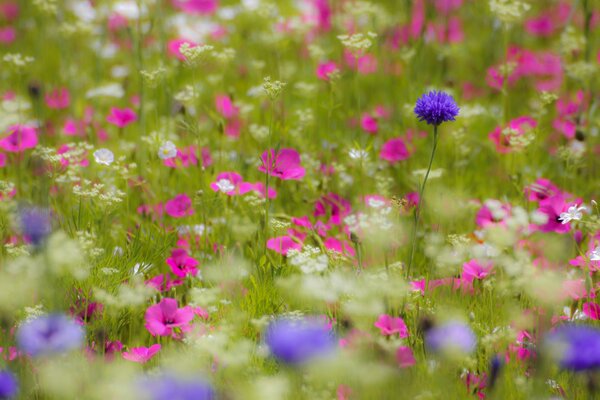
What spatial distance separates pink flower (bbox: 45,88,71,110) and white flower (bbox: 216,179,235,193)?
1.15 m

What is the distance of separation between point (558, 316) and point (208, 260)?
0.83 meters

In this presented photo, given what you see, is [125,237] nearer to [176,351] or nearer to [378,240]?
[176,351]

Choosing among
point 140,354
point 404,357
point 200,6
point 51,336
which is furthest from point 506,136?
point 200,6

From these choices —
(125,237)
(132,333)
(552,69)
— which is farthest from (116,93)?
(552,69)

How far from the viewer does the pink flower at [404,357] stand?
1.49 m

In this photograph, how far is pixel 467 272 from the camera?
5.82 ft

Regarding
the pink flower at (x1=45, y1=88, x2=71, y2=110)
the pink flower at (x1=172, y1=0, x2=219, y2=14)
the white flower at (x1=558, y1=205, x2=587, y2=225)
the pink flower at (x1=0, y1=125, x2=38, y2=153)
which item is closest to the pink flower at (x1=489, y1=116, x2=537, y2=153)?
the white flower at (x1=558, y1=205, x2=587, y2=225)

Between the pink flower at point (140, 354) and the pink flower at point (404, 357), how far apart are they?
0.47 metres

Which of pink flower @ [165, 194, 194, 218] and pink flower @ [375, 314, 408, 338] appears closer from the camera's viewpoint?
pink flower @ [375, 314, 408, 338]

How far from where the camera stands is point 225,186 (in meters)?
2.01

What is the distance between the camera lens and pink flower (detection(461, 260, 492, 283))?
178 centimetres

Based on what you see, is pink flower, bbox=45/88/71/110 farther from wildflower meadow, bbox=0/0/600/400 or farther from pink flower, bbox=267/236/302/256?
pink flower, bbox=267/236/302/256

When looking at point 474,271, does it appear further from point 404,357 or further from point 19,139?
point 19,139

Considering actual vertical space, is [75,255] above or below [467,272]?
above
